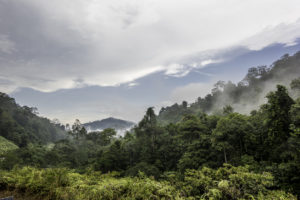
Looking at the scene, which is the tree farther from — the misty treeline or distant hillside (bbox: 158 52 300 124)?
distant hillside (bbox: 158 52 300 124)

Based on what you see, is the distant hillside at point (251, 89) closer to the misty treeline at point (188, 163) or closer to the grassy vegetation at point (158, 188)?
the misty treeline at point (188, 163)

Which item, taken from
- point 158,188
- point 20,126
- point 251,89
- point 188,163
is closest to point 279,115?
point 188,163

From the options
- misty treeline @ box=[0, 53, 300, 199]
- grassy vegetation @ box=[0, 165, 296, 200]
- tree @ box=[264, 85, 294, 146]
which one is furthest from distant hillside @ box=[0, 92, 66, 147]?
tree @ box=[264, 85, 294, 146]

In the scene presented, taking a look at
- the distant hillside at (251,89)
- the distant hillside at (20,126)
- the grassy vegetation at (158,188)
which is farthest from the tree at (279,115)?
the distant hillside at (20,126)

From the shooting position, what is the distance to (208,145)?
15070 millimetres

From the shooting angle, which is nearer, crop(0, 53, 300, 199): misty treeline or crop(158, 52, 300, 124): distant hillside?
crop(0, 53, 300, 199): misty treeline

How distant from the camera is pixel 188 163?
45.0 feet

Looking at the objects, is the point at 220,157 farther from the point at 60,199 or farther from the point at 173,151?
the point at 60,199

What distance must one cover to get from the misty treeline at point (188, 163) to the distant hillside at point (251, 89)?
18379 millimetres

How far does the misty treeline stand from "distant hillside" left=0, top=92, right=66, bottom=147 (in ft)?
58.3

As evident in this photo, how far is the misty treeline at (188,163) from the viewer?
110 inches

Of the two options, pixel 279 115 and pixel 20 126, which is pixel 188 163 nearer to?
pixel 279 115

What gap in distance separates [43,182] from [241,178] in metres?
4.05

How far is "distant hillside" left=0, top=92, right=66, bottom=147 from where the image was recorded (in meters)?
41.6
